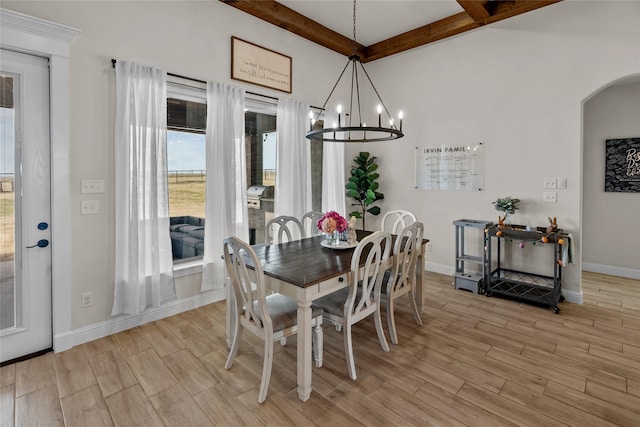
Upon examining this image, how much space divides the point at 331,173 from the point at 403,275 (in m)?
2.36

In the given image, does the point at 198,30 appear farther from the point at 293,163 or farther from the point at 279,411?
the point at 279,411

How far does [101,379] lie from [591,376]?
11.3 feet

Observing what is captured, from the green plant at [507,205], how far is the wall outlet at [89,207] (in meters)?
4.23

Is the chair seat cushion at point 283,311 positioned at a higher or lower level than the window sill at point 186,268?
lower

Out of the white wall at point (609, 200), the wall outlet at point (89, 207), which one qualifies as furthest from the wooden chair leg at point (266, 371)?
the white wall at point (609, 200)

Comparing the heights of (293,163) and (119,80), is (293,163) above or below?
below

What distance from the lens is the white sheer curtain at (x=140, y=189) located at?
9.32 ft

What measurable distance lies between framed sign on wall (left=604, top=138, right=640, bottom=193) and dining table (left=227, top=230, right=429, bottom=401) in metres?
3.96

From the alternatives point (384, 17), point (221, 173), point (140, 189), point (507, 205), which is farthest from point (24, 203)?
point (507, 205)

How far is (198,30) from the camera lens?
11.0ft

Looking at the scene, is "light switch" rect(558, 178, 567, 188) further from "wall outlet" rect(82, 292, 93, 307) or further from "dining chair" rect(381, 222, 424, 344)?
"wall outlet" rect(82, 292, 93, 307)

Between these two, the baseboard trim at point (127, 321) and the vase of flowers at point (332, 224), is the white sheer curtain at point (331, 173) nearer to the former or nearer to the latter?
the vase of flowers at point (332, 224)

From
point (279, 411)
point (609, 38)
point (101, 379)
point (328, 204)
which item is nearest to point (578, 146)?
point (609, 38)

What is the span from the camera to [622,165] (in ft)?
14.5
